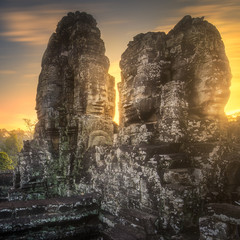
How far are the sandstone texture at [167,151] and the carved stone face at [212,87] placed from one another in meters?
0.02

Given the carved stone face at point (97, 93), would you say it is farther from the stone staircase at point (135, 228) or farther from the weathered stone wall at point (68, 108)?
the stone staircase at point (135, 228)

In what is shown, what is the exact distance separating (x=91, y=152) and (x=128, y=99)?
1.66 meters

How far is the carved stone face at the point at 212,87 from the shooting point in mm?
3707

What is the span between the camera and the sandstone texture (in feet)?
9.09

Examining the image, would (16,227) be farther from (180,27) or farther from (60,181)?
(180,27)

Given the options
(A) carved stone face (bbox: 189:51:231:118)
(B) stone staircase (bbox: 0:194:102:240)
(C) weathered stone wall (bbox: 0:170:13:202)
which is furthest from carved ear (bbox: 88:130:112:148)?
(C) weathered stone wall (bbox: 0:170:13:202)

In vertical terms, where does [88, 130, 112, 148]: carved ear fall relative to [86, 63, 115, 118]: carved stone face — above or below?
below

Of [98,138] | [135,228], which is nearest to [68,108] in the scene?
[98,138]

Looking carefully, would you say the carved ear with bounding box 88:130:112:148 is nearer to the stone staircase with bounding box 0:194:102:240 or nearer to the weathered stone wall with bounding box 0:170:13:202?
the stone staircase with bounding box 0:194:102:240

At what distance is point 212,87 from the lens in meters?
3.73

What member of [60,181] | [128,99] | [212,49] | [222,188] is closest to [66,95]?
[60,181]

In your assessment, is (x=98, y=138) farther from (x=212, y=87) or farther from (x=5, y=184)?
(x=5, y=184)

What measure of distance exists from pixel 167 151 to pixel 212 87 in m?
1.46

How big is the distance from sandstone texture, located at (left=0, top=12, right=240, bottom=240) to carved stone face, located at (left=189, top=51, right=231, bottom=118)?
2 cm
